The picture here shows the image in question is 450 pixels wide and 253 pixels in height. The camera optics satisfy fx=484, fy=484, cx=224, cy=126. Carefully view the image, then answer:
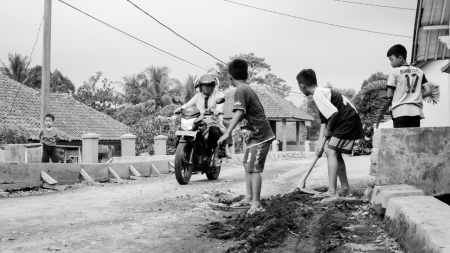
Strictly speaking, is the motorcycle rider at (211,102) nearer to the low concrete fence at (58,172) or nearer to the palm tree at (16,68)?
the low concrete fence at (58,172)

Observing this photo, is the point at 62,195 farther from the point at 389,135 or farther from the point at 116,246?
the point at 389,135

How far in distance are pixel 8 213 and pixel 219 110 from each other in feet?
13.8

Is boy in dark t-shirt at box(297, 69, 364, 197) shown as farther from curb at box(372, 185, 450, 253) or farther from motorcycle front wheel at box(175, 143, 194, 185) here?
motorcycle front wheel at box(175, 143, 194, 185)

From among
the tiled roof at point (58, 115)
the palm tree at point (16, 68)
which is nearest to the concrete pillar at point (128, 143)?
the tiled roof at point (58, 115)

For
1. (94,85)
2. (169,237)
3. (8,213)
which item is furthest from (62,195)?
(94,85)

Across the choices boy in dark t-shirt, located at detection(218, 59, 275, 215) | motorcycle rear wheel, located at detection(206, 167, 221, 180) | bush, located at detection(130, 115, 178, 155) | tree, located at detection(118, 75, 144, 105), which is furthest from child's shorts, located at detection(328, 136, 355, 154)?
tree, located at detection(118, 75, 144, 105)

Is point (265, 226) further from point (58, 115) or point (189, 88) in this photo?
point (189, 88)

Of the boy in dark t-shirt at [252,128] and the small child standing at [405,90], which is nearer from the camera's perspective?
the boy in dark t-shirt at [252,128]

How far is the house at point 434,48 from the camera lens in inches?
481

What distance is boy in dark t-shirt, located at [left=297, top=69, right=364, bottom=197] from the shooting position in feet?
19.6

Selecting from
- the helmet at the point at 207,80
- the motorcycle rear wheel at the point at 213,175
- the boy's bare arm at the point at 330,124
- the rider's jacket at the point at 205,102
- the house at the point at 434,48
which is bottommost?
the motorcycle rear wheel at the point at 213,175

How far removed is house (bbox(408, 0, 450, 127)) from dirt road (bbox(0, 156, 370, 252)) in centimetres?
626

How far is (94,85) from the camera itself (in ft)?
123

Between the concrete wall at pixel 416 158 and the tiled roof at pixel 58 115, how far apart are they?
17356 millimetres
